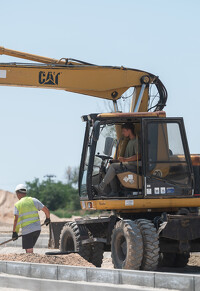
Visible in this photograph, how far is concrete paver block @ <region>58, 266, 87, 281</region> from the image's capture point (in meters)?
9.54

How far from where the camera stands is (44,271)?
10039 millimetres

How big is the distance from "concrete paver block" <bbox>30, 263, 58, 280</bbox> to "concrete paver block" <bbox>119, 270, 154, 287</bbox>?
1.27m

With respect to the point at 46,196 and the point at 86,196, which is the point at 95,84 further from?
the point at 46,196

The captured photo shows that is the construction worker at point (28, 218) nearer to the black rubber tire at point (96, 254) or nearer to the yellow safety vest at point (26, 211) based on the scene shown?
the yellow safety vest at point (26, 211)

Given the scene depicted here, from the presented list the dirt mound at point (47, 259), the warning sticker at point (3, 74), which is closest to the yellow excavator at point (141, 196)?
the dirt mound at point (47, 259)

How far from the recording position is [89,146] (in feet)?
44.3

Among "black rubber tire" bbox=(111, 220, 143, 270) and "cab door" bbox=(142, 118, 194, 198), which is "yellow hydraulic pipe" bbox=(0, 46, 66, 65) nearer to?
"cab door" bbox=(142, 118, 194, 198)

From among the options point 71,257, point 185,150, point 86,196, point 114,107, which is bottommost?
point 71,257

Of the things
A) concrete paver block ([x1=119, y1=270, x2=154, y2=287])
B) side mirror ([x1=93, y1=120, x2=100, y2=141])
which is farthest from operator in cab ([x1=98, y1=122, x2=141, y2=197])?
concrete paver block ([x1=119, y1=270, x2=154, y2=287])

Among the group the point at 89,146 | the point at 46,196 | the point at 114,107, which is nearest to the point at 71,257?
the point at 89,146

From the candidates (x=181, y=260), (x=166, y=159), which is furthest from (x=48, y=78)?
(x=181, y=260)

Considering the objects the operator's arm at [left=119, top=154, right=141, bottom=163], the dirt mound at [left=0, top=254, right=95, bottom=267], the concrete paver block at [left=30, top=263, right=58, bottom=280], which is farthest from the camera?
the operator's arm at [left=119, top=154, right=141, bottom=163]

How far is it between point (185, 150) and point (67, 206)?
54.0 metres

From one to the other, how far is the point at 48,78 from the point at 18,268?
6219 millimetres
